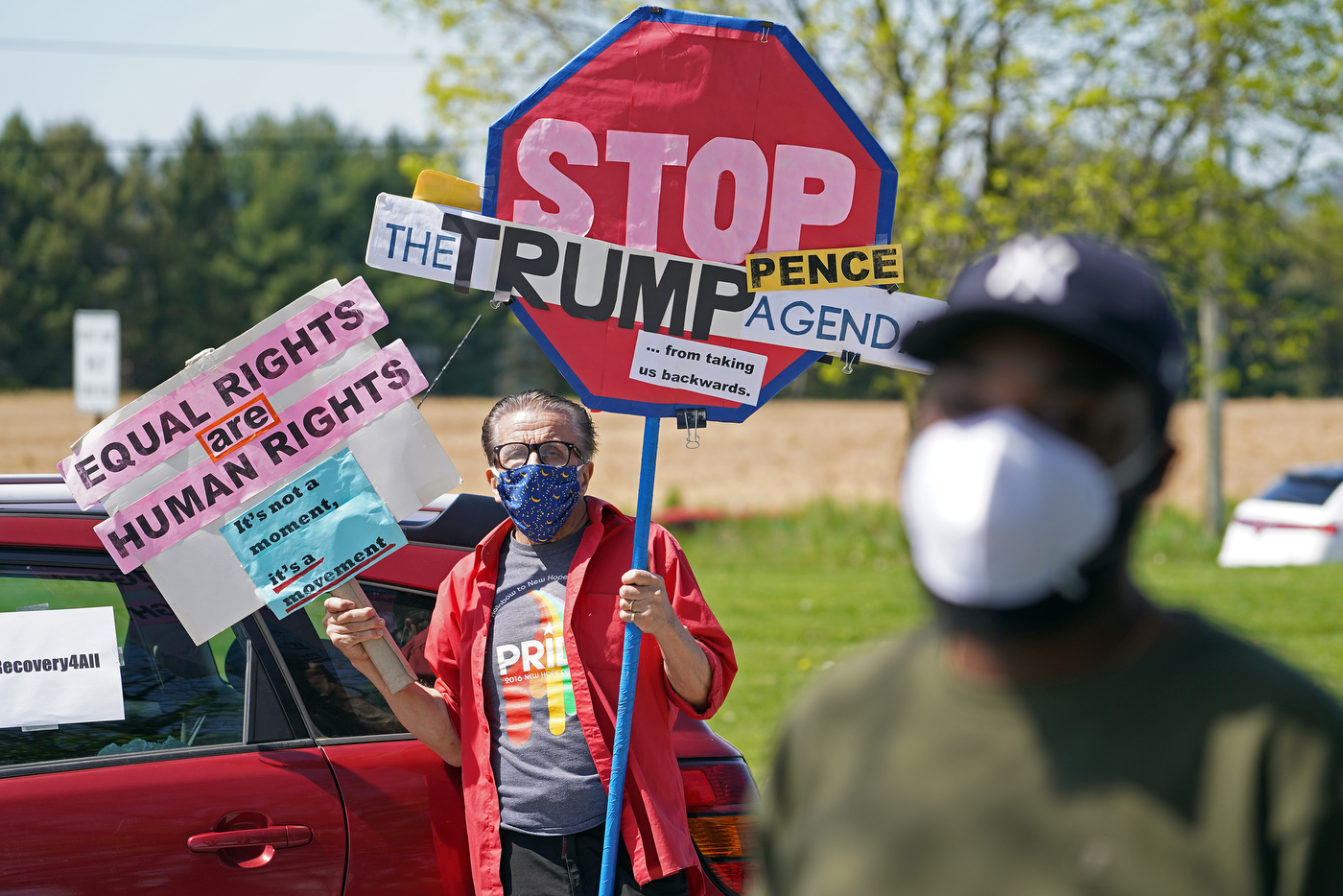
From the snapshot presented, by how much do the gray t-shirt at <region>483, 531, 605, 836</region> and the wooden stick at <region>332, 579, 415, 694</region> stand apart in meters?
0.18

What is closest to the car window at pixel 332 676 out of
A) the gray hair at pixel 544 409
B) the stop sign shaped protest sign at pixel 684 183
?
the gray hair at pixel 544 409

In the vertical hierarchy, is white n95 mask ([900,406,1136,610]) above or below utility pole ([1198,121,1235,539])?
below

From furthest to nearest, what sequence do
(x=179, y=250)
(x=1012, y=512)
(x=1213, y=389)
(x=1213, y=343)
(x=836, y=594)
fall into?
(x=179, y=250) < (x=1213, y=389) < (x=1213, y=343) < (x=836, y=594) < (x=1012, y=512)

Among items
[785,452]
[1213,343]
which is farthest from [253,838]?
[785,452]

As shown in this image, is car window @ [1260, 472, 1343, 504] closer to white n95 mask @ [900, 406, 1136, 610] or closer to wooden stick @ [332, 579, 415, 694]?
wooden stick @ [332, 579, 415, 694]

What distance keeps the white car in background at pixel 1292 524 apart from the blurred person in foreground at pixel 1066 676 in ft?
41.3

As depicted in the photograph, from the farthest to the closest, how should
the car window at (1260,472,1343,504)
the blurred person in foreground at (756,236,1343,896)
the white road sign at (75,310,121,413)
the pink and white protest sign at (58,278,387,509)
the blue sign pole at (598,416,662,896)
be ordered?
the car window at (1260,472,1343,504)
the white road sign at (75,310,121,413)
the pink and white protest sign at (58,278,387,509)
the blue sign pole at (598,416,662,896)
the blurred person in foreground at (756,236,1343,896)

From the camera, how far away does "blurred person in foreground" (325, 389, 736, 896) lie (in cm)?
252

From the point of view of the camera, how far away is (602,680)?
2604mm

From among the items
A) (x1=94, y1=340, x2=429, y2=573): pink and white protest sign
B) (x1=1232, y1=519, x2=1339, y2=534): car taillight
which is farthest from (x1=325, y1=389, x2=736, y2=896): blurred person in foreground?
(x1=1232, y1=519, x2=1339, y2=534): car taillight

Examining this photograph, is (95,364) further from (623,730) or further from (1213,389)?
(1213,389)

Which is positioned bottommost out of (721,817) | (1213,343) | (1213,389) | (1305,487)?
(721,817)

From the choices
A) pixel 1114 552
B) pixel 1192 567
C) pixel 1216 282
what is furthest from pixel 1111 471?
pixel 1216 282

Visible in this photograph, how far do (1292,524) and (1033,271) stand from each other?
1307 centimetres
